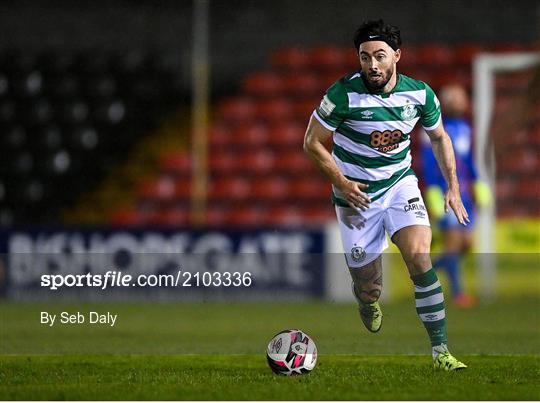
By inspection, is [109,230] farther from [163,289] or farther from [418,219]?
[418,219]

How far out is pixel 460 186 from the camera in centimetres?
1310

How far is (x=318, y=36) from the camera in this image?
62.0 ft

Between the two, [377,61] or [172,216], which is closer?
[377,61]

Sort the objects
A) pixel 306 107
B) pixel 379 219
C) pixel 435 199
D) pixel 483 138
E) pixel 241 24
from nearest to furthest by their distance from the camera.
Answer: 1. pixel 379 219
2. pixel 435 199
3. pixel 483 138
4. pixel 306 107
5. pixel 241 24

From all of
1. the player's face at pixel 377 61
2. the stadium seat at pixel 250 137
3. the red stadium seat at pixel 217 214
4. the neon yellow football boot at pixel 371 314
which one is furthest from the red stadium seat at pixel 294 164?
the player's face at pixel 377 61

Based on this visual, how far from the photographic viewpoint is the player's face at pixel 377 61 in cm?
718

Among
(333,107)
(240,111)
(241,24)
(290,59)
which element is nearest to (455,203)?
(333,107)

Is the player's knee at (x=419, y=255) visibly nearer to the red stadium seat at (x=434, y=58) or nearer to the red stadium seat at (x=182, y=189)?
the red stadium seat at (x=182, y=189)

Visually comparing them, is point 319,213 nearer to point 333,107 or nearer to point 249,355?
point 249,355

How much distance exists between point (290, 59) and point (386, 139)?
36.5 ft

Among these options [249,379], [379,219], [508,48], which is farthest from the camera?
[508,48]

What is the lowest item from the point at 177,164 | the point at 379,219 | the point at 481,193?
the point at 177,164

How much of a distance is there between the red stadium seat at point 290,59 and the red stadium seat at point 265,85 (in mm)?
183

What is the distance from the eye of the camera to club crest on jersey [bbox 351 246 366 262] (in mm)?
7676
